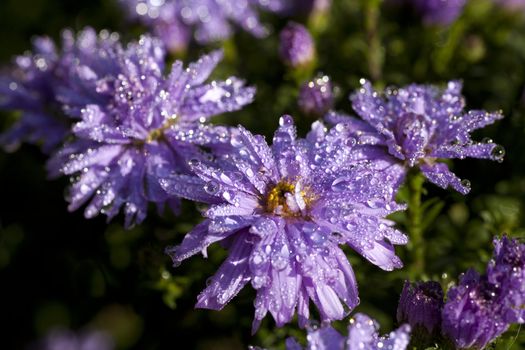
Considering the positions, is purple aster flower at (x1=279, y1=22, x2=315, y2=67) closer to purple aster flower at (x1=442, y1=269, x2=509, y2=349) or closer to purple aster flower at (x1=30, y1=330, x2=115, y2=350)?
purple aster flower at (x1=442, y1=269, x2=509, y2=349)

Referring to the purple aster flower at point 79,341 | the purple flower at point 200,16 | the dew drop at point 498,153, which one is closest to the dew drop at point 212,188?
the dew drop at point 498,153

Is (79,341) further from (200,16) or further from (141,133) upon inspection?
(141,133)

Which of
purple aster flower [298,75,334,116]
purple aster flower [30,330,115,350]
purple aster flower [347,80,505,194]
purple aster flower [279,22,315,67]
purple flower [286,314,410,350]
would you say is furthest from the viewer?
purple aster flower [30,330,115,350]

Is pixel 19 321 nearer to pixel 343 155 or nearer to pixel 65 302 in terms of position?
pixel 65 302

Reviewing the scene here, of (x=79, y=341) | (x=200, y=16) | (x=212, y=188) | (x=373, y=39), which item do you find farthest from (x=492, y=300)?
(x=79, y=341)

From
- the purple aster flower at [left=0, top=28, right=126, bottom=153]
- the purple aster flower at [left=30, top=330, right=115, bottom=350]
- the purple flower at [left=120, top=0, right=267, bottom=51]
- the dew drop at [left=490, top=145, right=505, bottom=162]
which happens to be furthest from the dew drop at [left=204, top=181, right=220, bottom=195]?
the purple aster flower at [left=30, top=330, right=115, bottom=350]

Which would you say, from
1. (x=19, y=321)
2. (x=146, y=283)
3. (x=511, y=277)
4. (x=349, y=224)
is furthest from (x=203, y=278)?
(x=19, y=321)
